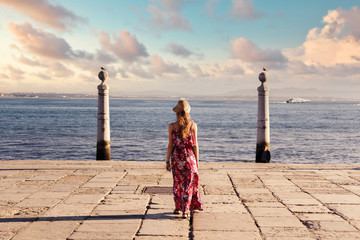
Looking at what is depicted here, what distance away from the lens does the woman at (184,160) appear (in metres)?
5.27

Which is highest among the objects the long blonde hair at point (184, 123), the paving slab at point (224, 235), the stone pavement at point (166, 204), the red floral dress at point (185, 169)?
the long blonde hair at point (184, 123)

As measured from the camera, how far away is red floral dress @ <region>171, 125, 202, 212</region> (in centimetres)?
534

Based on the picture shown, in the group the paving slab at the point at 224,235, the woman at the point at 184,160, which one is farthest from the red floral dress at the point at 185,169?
the paving slab at the point at 224,235

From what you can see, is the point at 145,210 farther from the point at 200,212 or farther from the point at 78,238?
the point at 78,238

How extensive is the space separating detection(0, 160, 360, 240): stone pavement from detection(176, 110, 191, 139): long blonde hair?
45.4 inches

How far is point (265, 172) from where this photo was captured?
29.4 feet

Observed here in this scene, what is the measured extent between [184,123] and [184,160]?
54 cm

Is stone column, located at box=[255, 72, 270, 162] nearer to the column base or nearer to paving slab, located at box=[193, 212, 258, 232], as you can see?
the column base

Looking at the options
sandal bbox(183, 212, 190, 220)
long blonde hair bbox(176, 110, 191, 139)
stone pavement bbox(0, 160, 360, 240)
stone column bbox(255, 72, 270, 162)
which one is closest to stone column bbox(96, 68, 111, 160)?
stone pavement bbox(0, 160, 360, 240)

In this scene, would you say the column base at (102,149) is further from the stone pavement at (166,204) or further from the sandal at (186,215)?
the sandal at (186,215)

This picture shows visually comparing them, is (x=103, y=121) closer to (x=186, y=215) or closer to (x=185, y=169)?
(x=185, y=169)

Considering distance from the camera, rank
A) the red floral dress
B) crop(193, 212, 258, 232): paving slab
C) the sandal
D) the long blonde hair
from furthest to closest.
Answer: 1. the red floral dress
2. the long blonde hair
3. the sandal
4. crop(193, 212, 258, 232): paving slab

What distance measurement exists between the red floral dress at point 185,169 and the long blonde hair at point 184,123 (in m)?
0.07

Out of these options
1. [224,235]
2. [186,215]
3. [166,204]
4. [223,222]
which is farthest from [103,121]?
[224,235]
